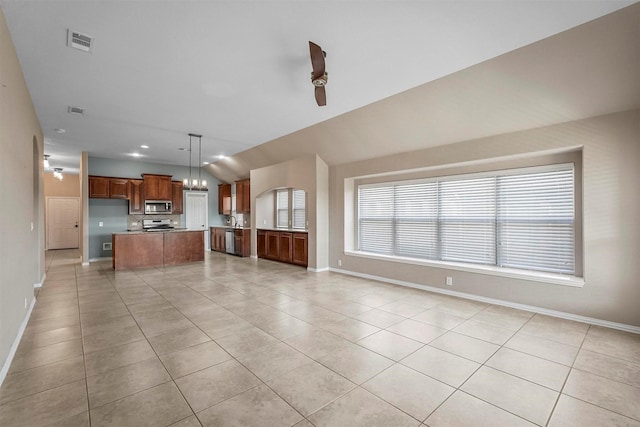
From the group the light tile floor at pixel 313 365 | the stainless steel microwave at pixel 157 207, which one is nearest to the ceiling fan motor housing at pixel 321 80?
the light tile floor at pixel 313 365

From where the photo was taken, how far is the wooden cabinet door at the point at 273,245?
7968 millimetres

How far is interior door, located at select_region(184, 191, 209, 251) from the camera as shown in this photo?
10.2 metres

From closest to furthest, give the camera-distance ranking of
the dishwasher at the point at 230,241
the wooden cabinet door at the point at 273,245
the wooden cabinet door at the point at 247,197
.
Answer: the wooden cabinet door at the point at 273,245
the wooden cabinet door at the point at 247,197
the dishwasher at the point at 230,241

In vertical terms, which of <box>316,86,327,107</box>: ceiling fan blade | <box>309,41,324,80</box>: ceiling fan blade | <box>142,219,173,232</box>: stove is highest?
<box>309,41,324,80</box>: ceiling fan blade

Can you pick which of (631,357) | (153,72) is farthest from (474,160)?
(153,72)

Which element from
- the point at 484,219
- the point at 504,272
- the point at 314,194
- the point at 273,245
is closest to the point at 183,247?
the point at 273,245

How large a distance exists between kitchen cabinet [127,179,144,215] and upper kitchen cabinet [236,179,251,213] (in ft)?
9.26

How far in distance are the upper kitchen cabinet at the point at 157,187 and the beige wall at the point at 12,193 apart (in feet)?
17.6

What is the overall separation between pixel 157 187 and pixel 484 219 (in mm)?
8930

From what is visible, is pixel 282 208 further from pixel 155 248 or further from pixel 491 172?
pixel 491 172

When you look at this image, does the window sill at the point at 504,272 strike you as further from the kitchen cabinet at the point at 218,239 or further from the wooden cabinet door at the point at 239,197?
the kitchen cabinet at the point at 218,239

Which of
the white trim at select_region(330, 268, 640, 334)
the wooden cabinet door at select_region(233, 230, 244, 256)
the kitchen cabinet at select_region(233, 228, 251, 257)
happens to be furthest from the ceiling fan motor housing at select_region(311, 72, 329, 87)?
the wooden cabinet door at select_region(233, 230, 244, 256)

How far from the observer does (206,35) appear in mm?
2645

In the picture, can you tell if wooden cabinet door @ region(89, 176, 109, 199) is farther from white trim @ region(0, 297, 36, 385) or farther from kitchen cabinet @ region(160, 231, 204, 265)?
white trim @ region(0, 297, 36, 385)
